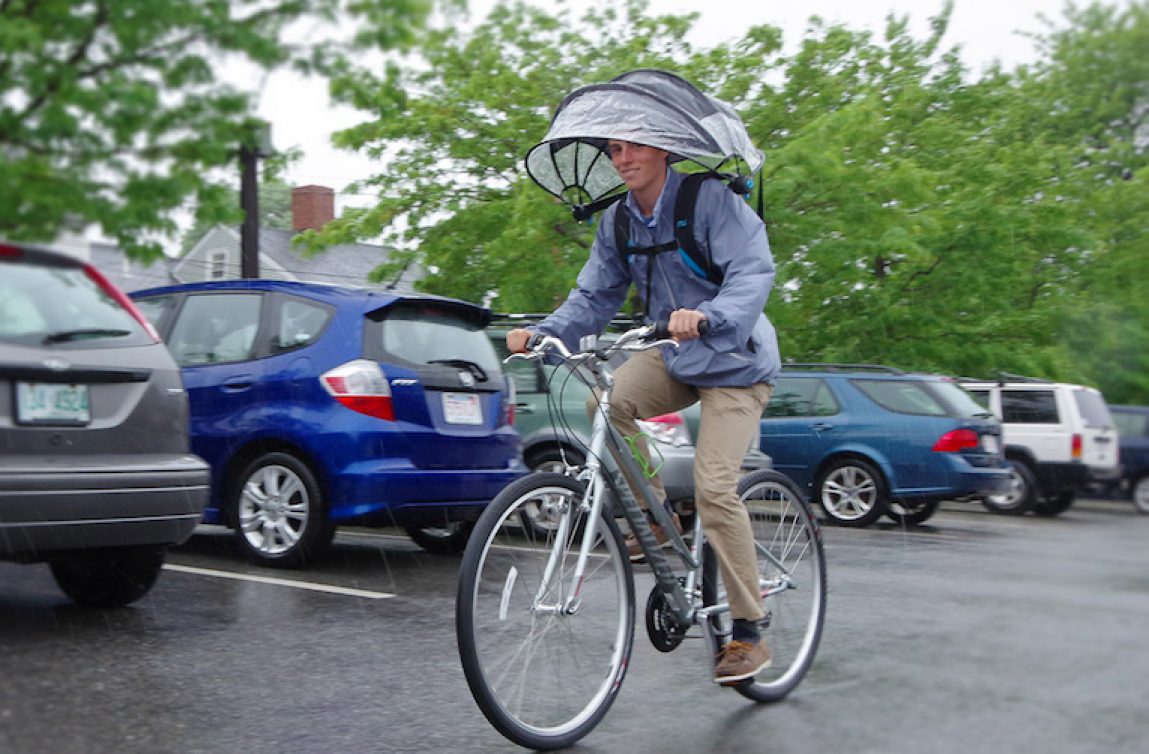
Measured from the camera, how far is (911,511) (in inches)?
517

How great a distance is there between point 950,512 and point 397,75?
9730 millimetres

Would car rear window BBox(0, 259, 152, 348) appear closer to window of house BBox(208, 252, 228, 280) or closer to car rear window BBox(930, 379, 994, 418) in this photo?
car rear window BBox(930, 379, 994, 418)

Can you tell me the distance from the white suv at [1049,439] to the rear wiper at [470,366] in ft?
28.5

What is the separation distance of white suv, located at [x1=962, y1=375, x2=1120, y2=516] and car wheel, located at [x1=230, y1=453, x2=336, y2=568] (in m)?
9.69

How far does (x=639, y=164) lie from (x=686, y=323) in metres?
0.66

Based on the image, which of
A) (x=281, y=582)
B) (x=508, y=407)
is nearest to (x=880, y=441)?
(x=508, y=407)

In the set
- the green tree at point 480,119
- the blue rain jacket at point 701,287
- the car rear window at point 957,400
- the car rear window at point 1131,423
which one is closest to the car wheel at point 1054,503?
the car rear window at point 1131,423

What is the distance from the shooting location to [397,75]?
18.5 m

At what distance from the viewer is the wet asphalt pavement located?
12.5ft

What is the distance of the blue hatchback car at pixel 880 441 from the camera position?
12.6m

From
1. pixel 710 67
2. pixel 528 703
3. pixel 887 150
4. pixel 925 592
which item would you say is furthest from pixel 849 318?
pixel 528 703

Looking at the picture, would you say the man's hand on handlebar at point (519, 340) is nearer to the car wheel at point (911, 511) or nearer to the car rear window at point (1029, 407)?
the car wheel at point (911, 511)

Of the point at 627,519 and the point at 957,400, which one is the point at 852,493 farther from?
the point at 627,519

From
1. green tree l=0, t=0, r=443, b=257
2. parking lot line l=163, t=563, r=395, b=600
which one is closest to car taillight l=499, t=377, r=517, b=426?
parking lot line l=163, t=563, r=395, b=600
